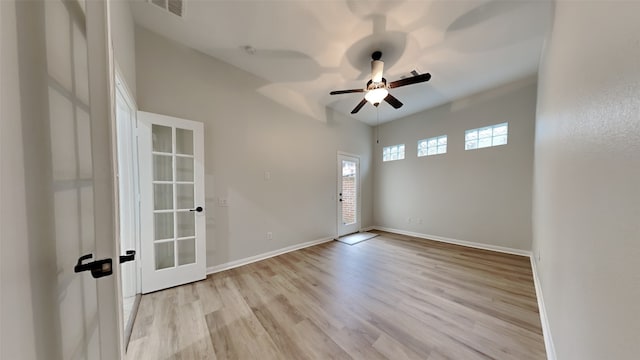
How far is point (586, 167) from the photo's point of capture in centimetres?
92

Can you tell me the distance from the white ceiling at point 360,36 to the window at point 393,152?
177 cm

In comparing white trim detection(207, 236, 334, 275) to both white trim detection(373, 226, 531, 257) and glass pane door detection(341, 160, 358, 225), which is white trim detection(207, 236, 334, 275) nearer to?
glass pane door detection(341, 160, 358, 225)

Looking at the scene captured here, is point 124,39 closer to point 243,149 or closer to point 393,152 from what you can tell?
point 243,149

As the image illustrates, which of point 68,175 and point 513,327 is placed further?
point 513,327

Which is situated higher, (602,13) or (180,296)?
(602,13)

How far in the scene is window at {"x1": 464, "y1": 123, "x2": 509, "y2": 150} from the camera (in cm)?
355

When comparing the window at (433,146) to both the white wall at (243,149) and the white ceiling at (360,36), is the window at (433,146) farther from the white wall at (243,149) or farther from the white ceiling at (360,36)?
the white wall at (243,149)

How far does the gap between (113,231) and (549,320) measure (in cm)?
283

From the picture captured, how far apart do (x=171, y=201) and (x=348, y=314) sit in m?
2.37

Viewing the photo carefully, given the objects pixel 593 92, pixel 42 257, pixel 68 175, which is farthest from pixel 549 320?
pixel 68 175

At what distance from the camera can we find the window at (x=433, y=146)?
426 cm

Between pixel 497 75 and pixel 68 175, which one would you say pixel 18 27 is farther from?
pixel 497 75

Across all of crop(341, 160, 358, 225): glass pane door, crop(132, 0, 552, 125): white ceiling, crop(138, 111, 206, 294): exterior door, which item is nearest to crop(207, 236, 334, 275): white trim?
crop(138, 111, 206, 294): exterior door

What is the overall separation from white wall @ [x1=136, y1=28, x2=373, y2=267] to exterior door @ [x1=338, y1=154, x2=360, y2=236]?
1.31ft
